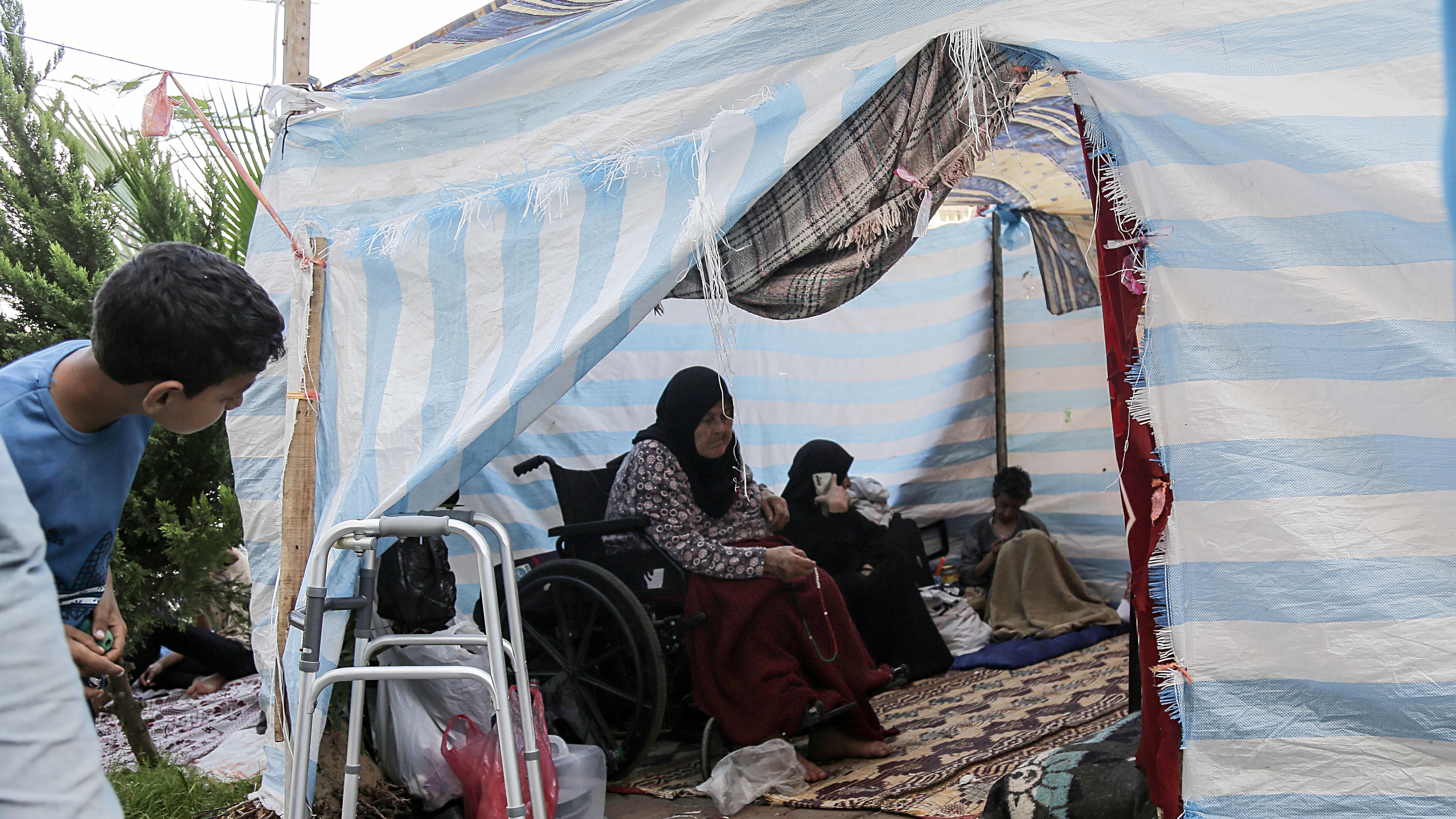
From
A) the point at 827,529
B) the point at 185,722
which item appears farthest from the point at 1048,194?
the point at 185,722

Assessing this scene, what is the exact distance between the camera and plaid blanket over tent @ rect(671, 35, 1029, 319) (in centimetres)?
231

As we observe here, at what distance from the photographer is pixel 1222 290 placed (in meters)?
1.94

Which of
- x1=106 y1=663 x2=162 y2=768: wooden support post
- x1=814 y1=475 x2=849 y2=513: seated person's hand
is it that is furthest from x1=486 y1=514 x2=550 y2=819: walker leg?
x1=814 y1=475 x2=849 y2=513: seated person's hand

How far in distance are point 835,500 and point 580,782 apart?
2170 mm

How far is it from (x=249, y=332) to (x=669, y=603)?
212 centimetres

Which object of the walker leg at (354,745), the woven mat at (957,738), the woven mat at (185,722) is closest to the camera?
the walker leg at (354,745)

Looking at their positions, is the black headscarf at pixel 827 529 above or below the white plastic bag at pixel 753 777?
above

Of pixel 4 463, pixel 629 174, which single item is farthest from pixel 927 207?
pixel 4 463

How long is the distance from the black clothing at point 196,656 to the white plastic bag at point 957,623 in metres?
3.46

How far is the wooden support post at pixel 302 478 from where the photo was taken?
2848 millimetres

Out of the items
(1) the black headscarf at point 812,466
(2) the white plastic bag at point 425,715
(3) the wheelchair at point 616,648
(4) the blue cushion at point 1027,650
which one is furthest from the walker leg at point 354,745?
(4) the blue cushion at point 1027,650

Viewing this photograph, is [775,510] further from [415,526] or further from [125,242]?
[125,242]

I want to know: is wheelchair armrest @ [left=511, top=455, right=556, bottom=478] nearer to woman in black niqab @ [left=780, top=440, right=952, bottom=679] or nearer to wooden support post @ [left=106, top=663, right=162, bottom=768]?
woman in black niqab @ [left=780, top=440, right=952, bottom=679]

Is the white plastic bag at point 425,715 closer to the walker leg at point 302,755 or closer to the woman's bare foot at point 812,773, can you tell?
the walker leg at point 302,755
